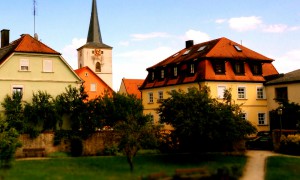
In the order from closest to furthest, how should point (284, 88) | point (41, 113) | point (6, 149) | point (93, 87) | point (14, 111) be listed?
point (6, 149), point (14, 111), point (41, 113), point (284, 88), point (93, 87)

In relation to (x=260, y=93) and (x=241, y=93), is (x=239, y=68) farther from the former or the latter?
(x=260, y=93)

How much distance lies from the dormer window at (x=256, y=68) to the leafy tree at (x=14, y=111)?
26.9 m

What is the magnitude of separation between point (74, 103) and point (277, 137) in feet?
58.5

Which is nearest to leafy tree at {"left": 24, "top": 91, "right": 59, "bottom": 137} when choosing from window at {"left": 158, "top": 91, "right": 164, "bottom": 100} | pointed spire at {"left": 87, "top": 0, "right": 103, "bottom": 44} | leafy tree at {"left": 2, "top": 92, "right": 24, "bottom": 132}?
leafy tree at {"left": 2, "top": 92, "right": 24, "bottom": 132}

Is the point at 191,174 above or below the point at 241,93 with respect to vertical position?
below

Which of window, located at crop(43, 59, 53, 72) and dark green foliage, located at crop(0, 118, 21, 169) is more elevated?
window, located at crop(43, 59, 53, 72)

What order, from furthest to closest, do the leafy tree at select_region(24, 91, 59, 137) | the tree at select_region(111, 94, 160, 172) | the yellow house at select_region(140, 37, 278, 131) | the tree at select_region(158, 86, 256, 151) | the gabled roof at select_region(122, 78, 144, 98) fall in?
the gabled roof at select_region(122, 78, 144, 98) → the yellow house at select_region(140, 37, 278, 131) → the leafy tree at select_region(24, 91, 59, 137) → the tree at select_region(158, 86, 256, 151) → the tree at select_region(111, 94, 160, 172)

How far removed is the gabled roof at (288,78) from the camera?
144ft

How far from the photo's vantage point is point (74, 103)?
37125 mm

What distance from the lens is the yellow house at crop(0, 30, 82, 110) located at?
38906 mm

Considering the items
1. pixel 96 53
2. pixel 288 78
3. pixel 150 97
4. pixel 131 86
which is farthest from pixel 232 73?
pixel 96 53

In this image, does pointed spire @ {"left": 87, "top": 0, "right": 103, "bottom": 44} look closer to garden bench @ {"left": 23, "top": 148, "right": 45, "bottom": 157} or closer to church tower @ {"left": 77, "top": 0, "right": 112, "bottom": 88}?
church tower @ {"left": 77, "top": 0, "right": 112, "bottom": 88}

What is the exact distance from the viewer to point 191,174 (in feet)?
69.2

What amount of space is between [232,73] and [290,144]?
16673 millimetres
